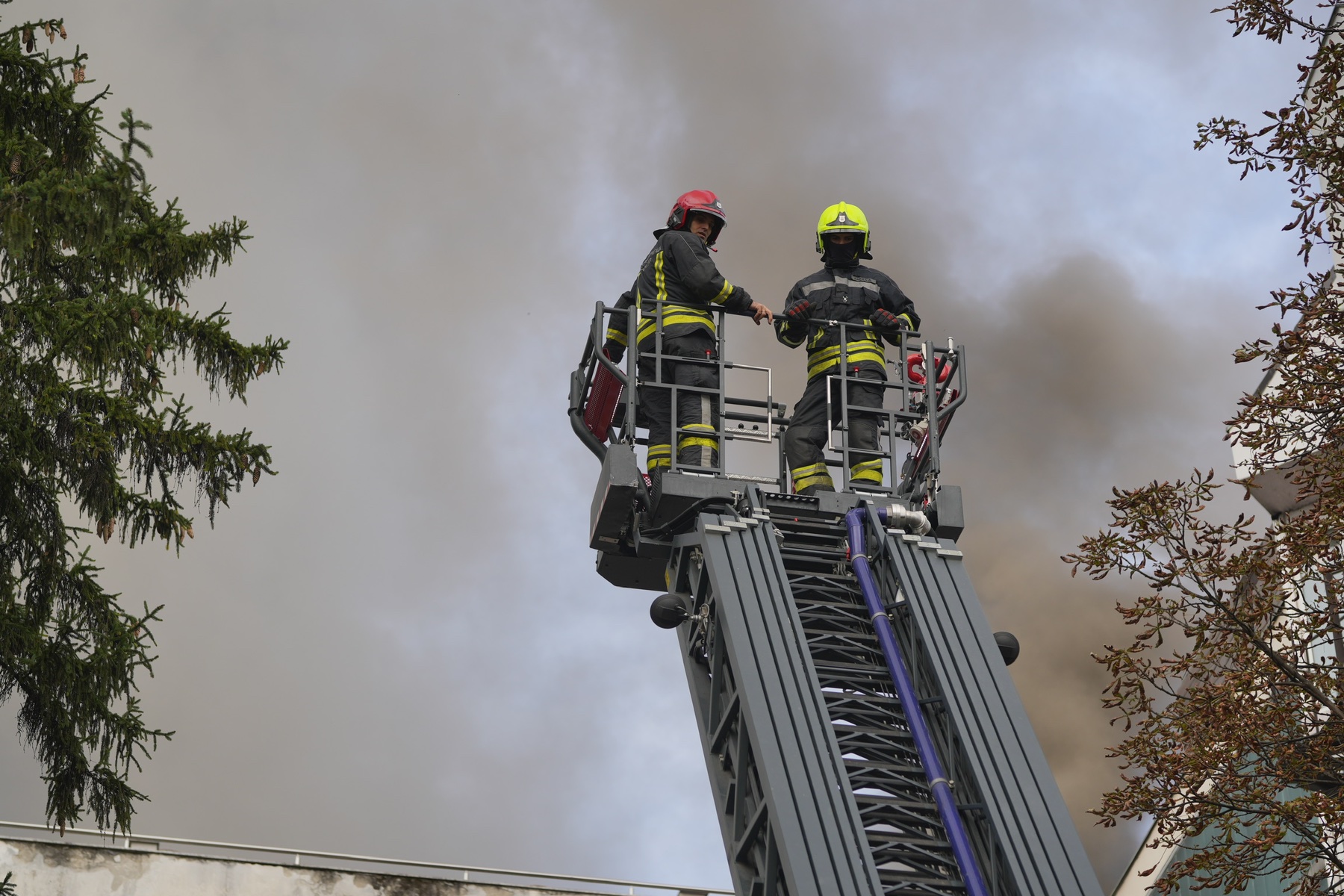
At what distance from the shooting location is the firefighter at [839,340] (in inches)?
385

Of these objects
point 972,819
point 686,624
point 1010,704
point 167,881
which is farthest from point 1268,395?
point 167,881

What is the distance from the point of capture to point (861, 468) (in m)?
9.62

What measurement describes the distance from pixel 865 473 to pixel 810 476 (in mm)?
403

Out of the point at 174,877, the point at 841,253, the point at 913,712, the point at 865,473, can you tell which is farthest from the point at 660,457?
the point at 174,877

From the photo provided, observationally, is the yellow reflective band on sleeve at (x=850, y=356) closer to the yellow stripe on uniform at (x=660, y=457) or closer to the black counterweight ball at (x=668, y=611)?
the yellow stripe on uniform at (x=660, y=457)

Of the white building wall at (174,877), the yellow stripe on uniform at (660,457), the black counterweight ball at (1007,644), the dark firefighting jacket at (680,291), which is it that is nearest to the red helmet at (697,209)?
the dark firefighting jacket at (680,291)

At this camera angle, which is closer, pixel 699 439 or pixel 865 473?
pixel 699 439

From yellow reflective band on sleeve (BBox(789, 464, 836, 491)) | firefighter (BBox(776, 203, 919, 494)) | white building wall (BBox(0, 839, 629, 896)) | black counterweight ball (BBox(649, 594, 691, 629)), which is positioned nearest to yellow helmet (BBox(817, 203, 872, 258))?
firefighter (BBox(776, 203, 919, 494))

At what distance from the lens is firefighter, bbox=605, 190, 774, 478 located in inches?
372

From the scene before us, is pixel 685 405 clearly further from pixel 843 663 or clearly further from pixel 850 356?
pixel 843 663

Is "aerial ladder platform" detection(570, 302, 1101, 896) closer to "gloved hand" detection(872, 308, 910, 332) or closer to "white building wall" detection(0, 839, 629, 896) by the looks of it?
"gloved hand" detection(872, 308, 910, 332)

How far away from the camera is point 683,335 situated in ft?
31.6

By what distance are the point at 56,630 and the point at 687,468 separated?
3857 millimetres

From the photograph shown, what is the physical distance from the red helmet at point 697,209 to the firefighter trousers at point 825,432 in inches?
46.3
